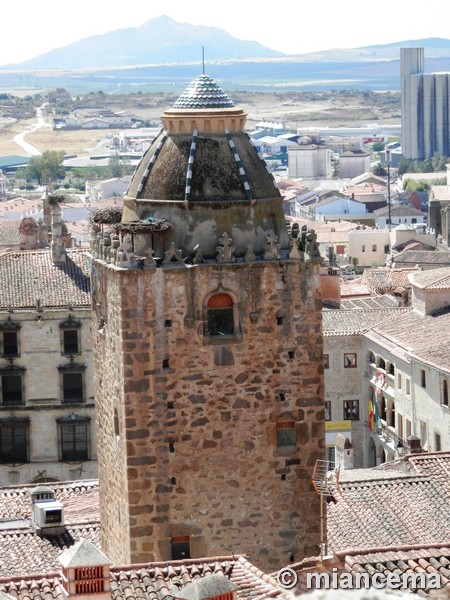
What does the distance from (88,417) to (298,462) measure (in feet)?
96.2

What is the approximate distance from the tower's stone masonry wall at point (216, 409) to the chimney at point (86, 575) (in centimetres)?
550

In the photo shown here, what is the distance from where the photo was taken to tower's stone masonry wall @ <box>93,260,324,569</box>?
3136cm

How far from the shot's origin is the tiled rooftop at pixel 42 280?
2410 inches

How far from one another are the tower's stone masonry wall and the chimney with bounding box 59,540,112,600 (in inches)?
217

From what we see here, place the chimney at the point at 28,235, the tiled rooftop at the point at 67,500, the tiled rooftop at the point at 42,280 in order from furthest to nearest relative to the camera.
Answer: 1. the chimney at the point at 28,235
2. the tiled rooftop at the point at 42,280
3. the tiled rooftop at the point at 67,500

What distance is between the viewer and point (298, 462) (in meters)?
32.2

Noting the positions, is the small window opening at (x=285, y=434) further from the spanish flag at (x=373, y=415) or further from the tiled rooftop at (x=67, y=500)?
the spanish flag at (x=373, y=415)

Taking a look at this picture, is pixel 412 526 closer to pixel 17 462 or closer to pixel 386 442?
pixel 17 462

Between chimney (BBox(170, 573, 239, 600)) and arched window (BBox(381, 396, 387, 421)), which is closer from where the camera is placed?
chimney (BBox(170, 573, 239, 600))

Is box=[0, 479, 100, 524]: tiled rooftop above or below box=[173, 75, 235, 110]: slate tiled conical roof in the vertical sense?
below

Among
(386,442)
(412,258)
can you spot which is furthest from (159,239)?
(412,258)

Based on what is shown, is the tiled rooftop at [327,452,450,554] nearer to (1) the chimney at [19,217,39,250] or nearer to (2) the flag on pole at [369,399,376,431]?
(2) the flag on pole at [369,399,376,431]

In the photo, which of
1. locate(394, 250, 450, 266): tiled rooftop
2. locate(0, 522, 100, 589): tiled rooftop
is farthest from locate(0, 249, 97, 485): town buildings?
locate(394, 250, 450, 266): tiled rooftop

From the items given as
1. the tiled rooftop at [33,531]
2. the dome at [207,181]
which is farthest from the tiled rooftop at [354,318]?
the dome at [207,181]
